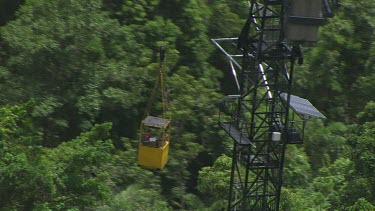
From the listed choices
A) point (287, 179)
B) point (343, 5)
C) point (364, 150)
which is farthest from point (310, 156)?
point (343, 5)

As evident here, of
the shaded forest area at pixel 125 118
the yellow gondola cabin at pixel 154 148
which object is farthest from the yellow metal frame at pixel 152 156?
the shaded forest area at pixel 125 118

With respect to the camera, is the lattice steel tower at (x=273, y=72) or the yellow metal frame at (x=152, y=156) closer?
the lattice steel tower at (x=273, y=72)

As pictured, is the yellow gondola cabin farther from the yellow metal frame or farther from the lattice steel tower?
the lattice steel tower

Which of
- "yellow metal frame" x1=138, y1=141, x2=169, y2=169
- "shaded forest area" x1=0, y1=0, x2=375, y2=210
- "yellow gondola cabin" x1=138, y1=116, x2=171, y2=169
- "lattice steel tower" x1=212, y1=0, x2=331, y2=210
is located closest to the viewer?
"lattice steel tower" x1=212, y1=0, x2=331, y2=210

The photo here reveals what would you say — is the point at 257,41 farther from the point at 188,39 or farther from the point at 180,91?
the point at 188,39

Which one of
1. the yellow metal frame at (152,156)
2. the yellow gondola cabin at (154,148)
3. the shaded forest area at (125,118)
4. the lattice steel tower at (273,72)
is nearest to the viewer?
the lattice steel tower at (273,72)

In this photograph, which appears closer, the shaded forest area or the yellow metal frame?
the shaded forest area

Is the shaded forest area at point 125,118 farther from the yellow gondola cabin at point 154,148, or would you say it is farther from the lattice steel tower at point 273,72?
the lattice steel tower at point 273,72

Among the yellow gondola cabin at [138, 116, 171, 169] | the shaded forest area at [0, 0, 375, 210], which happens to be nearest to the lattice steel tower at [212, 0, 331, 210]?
the yellow gondola cabin at [138, 116, 171, 169]

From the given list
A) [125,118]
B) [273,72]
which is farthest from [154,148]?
[125,118]
